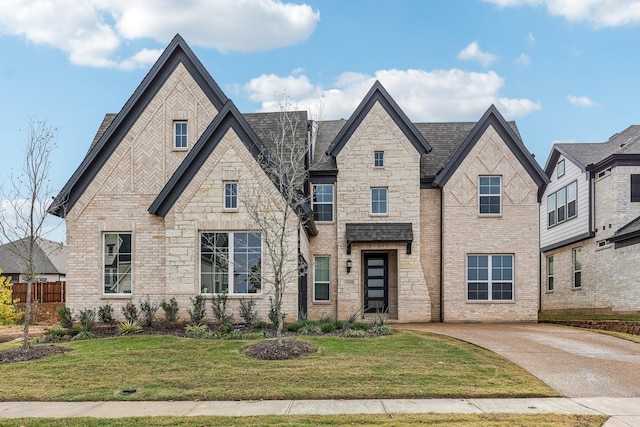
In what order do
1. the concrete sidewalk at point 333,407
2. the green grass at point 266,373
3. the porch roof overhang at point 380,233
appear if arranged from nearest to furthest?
the concrete sidewalk at point 333,407 → the green grass at point 266,373 → the porch roof overhang at point 380,233

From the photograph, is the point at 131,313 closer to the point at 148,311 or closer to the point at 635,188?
the point at 148,311

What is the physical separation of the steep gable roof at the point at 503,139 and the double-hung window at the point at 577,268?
21.8 ft

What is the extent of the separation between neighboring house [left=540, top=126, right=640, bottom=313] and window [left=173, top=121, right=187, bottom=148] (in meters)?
16.9

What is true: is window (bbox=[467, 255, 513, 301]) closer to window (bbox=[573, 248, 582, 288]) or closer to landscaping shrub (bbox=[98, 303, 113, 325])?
window (bbox=[573, 248, 582, 288])

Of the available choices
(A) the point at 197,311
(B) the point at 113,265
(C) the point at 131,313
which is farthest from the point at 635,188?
(B) the point at 113,265

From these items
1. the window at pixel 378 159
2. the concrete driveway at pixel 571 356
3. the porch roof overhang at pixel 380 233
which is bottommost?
the concrete driveway at pixel 571 356

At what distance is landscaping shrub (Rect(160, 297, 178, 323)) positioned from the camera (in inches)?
680

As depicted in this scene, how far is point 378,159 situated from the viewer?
2194cm

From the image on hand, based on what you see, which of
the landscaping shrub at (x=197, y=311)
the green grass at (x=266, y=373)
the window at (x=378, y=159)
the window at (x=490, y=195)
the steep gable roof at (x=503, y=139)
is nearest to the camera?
the green grass at (x=266, y=373)

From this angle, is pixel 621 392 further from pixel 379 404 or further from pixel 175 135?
pixel 175 135

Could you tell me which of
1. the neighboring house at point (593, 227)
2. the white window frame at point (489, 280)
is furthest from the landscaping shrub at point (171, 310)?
the neighboring house at point (593, 227)

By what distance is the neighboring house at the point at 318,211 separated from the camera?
1783 cm

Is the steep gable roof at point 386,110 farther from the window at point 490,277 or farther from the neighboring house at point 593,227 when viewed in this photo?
the neighboring house at point 593,227

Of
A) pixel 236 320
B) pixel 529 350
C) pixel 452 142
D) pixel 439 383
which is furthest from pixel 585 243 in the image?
pixel 439 383
